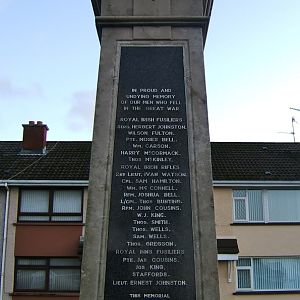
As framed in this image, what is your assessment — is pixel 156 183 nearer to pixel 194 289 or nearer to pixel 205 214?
pixel 205 214

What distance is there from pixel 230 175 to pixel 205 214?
51.7 ft

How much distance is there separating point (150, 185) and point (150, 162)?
309mm

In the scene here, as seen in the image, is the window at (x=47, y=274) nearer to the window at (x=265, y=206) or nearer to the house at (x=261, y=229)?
the house at (x=261, y=229)

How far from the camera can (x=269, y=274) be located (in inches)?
862

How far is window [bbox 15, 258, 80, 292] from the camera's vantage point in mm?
21344

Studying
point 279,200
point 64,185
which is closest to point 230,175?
point 279,200

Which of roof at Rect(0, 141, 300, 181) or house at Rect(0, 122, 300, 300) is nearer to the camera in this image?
house at Rect(0, 122, 300, 300)

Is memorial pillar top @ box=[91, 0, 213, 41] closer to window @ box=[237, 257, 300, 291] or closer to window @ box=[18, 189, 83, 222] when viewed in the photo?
window @ box=[18, 189, 83, 222]

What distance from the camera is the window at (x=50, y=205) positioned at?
22.0 metres

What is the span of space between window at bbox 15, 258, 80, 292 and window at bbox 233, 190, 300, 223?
660 cm

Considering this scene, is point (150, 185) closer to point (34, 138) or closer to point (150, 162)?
point (150, 162)

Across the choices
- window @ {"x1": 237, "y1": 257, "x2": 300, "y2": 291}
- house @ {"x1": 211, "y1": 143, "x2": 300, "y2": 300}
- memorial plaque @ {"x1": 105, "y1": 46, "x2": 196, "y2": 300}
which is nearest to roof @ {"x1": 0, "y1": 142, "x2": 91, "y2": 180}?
house @ {"x1": 211, "y1": 143, "x2": 300, "y2": 300}

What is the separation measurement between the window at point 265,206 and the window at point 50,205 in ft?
20.4

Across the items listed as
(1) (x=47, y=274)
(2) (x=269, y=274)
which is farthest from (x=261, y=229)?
(1) (x=47, y=274)
